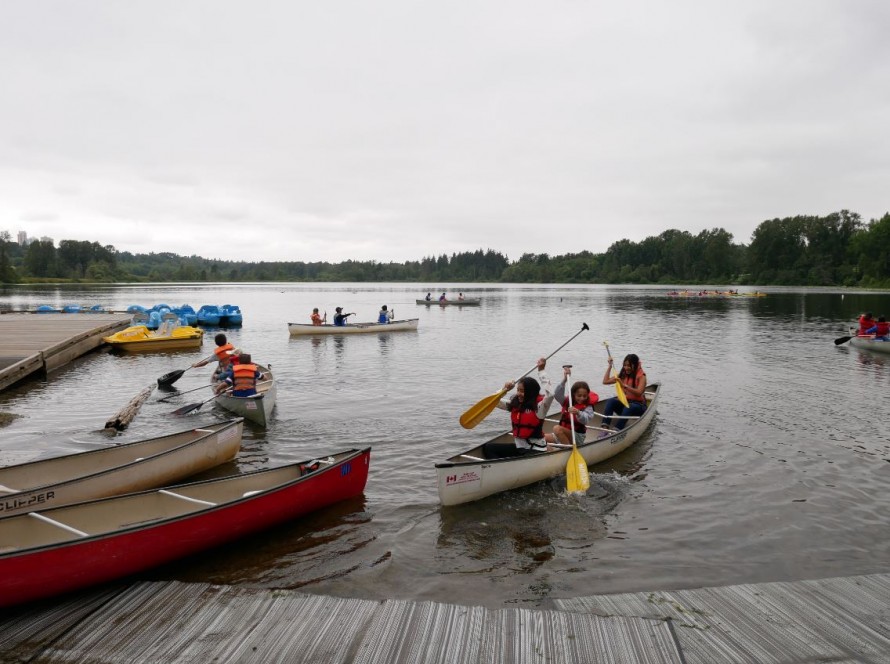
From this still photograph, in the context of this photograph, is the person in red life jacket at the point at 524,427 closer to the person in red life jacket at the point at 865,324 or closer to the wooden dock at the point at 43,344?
the wooden dock at the point at 43,344

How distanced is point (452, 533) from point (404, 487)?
2.02 m

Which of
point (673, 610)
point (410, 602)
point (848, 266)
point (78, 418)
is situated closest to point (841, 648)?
point (673, 610)

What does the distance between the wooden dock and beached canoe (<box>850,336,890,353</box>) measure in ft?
119

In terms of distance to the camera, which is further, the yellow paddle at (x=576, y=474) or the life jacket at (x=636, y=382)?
the life jacket at (x=636, y=382)

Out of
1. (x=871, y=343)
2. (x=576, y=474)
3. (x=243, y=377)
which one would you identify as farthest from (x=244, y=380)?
(x=871, y=343)

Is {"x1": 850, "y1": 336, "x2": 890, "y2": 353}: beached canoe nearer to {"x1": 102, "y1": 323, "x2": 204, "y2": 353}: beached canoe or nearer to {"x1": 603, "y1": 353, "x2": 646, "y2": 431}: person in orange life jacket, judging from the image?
{"x1": 603, "y1": 353, "x2": 646, "y2": 431}: person in orange life jacket

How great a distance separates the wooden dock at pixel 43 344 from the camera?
19.4 m

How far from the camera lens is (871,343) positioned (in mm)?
28281

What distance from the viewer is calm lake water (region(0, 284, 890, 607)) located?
7.55 metres

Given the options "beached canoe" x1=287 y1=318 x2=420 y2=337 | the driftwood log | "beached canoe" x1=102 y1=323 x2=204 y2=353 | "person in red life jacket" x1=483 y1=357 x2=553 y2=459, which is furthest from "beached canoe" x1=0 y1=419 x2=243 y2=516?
"beached canoe" x1=287 y1=318 x2=420 y2=337

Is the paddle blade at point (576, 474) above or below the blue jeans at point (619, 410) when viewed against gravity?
below

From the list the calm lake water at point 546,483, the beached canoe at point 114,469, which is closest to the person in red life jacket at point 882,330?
the calm lake water at point 546,483

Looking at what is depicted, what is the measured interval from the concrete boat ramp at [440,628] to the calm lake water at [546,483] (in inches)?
19.5

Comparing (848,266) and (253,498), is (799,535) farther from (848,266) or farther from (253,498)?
(848,266)
